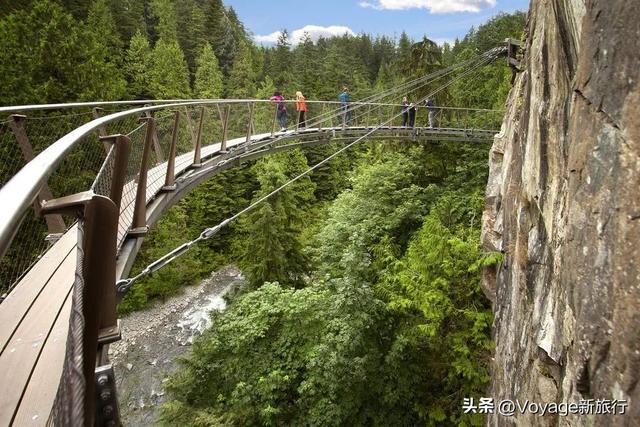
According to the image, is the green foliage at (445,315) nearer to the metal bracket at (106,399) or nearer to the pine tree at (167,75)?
the metal bracket at (106,399)

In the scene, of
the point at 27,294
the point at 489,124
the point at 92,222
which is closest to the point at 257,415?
the point at 27,294

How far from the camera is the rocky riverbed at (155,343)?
1274 cm

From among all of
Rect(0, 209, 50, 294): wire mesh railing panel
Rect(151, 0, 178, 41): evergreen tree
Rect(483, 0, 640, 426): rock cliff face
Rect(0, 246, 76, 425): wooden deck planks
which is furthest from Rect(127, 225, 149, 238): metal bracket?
Rect(151, 0, 178, 41): evergreen tree

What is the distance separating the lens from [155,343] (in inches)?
627

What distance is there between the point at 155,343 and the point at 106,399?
16.5 metres

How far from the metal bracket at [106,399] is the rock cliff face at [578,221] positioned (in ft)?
9.80

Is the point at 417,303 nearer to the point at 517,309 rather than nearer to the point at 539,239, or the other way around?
the point at 517,309

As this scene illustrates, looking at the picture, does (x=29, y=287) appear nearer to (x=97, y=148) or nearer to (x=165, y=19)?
(x=97, y=148)

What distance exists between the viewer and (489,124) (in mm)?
14227

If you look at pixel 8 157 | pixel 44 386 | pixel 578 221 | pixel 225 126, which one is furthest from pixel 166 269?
pixel 44 386

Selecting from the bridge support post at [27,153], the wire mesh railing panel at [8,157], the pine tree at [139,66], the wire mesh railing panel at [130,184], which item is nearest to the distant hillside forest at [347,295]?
the wire mesh railing panel at [130,184]

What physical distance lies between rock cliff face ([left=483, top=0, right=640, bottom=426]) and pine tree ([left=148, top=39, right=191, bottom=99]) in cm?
2272

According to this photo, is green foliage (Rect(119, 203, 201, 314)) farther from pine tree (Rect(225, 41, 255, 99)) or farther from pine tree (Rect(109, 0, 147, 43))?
pine tree (Rect(109, 0, 147, 43))

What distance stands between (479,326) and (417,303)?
1.12m
